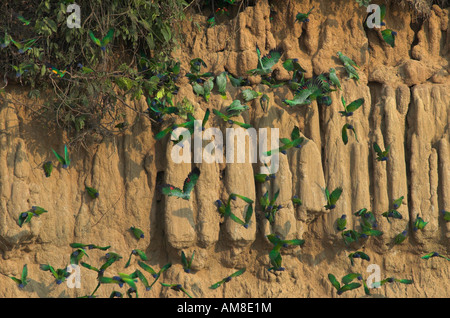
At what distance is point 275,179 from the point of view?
6348 mm

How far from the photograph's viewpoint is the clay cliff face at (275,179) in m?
6.11

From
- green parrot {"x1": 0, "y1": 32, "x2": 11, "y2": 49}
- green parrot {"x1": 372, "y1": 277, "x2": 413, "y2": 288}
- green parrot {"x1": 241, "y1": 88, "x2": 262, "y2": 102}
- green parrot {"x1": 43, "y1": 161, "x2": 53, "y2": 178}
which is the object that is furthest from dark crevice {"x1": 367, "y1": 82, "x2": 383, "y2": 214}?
green parrot {"x1": 0, "y1": 32, "x2": 11, "y2": 49}

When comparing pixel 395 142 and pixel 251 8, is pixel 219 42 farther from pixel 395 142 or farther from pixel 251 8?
pixel 395 142

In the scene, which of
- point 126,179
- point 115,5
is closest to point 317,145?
point 126,179

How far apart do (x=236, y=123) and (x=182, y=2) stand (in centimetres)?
117

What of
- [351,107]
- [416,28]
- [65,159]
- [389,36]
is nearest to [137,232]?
[65,159]

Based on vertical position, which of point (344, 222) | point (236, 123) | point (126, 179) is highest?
point (236, 123)

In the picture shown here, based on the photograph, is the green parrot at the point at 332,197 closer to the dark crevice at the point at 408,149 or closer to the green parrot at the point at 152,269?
the dark crevice at the point at 408,149

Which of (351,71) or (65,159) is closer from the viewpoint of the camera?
(65,159)

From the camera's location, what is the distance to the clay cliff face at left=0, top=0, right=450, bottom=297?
20.0 feet

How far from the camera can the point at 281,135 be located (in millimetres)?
6465

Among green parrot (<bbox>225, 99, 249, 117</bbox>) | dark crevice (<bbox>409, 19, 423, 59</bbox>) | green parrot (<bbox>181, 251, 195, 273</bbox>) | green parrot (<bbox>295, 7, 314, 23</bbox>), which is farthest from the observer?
dark crevice (<bbox>409, 19, 423, 59</bbox>)

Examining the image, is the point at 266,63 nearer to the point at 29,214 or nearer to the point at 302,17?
the point at 302,17

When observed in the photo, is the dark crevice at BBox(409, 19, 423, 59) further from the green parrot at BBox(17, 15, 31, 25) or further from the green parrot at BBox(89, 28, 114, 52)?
the green parrot at BBox(17, 15, 31, 25)
